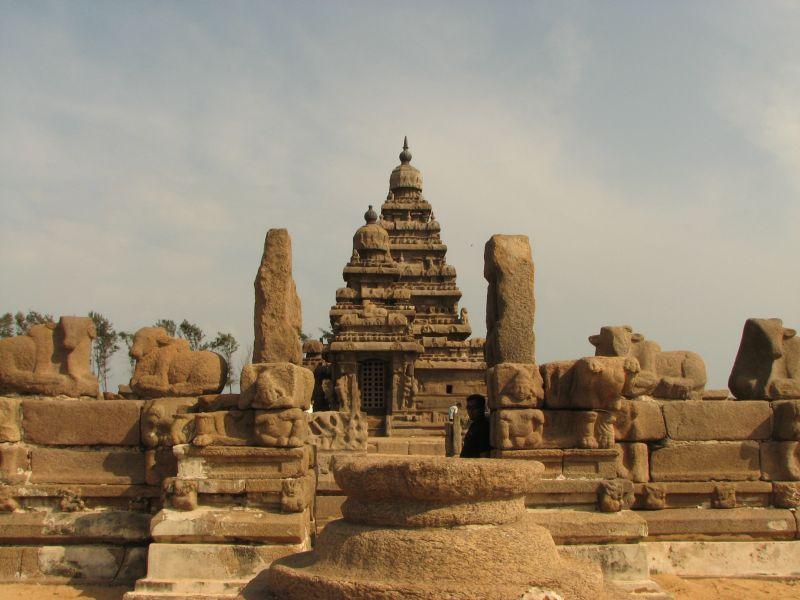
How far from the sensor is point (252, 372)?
7.21 metres

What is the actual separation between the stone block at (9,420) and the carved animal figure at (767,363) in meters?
7.21

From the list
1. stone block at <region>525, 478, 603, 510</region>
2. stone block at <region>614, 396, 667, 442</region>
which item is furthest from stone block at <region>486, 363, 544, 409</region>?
stone block at <region>614, 396, 667, 442</region>

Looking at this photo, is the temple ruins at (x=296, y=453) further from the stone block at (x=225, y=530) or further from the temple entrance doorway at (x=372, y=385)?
the temple entrance doorway at (x=372, y=385)

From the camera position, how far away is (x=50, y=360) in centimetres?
806

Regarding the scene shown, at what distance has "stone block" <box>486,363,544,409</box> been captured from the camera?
727cm

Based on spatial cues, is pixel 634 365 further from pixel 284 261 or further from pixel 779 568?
pixel 284 261

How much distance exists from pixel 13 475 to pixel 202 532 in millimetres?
2118

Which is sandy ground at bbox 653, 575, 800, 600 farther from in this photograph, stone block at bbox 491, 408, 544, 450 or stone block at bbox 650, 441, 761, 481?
stone block at bbox 491, 408, 544, 450

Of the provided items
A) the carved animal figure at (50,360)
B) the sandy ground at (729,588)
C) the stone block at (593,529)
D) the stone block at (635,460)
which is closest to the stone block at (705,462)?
the stone block at (635,460)

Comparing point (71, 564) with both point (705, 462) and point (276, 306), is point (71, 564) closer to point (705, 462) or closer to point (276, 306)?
point (276, 306)

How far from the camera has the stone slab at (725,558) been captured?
24.1ft

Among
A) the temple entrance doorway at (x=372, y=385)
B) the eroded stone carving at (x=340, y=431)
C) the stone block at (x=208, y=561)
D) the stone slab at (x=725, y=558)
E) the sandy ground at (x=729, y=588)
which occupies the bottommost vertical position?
the sandy ground at (x=729, y=588)

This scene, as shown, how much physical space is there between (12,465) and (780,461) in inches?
290

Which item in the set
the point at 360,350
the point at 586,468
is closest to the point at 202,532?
the point at 586,468
